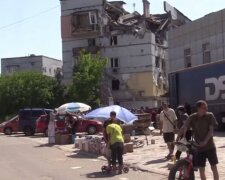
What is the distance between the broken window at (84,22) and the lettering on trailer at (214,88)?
3964 cm

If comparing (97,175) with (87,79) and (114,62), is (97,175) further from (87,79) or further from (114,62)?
(114,62)

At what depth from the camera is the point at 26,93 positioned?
6153cm

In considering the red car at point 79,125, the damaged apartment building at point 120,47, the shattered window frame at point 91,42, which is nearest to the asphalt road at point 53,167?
the red car at point 79,125

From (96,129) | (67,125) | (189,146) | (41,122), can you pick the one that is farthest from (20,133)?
(189,146)

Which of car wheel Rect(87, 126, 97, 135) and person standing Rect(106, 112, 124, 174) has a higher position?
person standing Rect(106, 112, 124, 174)

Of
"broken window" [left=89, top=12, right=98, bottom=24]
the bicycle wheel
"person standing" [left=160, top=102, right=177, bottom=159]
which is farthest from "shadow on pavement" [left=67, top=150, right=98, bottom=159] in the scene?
"broken window" [left=89, top=12, right=98, bottom=24]

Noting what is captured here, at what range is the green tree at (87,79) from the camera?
59.5 m

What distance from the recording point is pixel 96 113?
963 inches

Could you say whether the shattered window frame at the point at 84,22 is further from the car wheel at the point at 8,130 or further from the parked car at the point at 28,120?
the parked car at the point at 28,120

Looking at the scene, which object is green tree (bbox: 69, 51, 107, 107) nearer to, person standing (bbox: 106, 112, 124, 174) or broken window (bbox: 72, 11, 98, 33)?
broken window (bbox: 72, 11, 98, 33)

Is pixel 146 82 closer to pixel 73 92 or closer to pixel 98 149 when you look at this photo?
pixel 73 92

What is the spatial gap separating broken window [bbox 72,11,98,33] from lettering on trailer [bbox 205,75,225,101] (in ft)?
130

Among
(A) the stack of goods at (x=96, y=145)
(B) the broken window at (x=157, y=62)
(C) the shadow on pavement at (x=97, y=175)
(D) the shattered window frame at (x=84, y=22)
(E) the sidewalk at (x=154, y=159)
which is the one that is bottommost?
(C) the shadow on pavement at (x=97, y=175)

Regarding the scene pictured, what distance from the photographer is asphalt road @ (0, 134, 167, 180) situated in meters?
13.9
